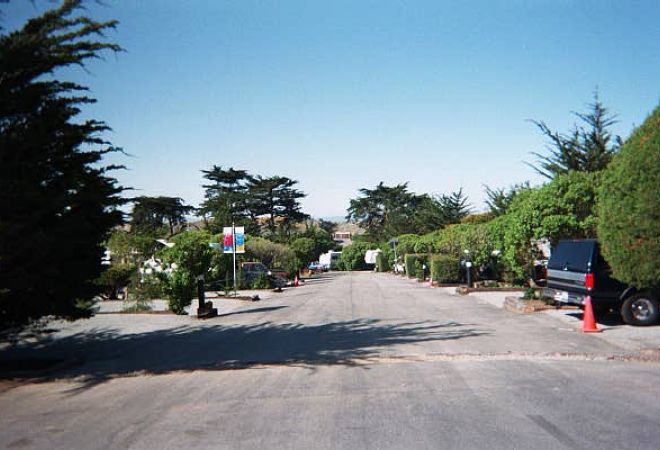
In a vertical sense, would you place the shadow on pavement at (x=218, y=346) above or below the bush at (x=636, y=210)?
below

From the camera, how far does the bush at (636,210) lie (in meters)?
9.12

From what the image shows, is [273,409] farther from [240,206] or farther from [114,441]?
[240,206]

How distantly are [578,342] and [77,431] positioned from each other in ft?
29.8

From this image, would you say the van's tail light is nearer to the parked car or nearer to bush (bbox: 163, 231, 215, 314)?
the parked car

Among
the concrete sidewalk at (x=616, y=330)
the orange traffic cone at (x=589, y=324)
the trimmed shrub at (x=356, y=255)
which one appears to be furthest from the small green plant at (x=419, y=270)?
the trimmed shrub at (x=356, y=255)

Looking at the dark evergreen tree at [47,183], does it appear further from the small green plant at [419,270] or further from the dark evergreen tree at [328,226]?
the dark evergreen tree at [328,226]

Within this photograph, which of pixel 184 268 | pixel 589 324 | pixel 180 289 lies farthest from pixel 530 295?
pixel 180 289

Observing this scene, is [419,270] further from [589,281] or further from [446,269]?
[589,281]

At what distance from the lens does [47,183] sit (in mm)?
9797

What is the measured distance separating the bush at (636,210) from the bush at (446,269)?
24.0m

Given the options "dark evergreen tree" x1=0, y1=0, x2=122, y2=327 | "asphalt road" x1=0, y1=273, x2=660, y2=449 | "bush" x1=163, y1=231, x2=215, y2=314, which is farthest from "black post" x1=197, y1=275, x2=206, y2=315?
"dark evergreen tree" x1=0, y1=0, x2=122, y2=327

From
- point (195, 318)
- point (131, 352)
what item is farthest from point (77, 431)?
point (195, 318)

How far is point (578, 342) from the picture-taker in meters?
11.2

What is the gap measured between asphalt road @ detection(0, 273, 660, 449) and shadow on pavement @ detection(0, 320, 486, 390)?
0.15 ft
